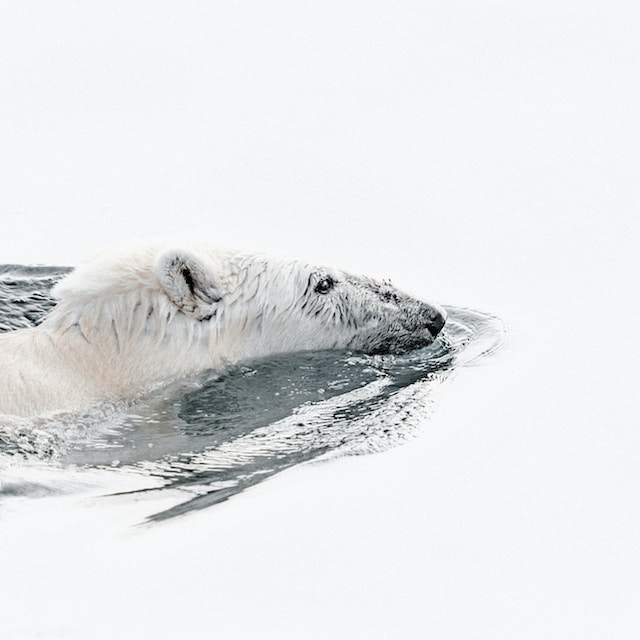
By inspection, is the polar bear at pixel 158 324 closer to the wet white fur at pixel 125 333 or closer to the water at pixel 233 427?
the wet white fur at pixel 125 333

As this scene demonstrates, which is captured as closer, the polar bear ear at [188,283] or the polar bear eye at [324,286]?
the polar bear ear at [188,283]

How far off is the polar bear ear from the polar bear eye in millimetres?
758

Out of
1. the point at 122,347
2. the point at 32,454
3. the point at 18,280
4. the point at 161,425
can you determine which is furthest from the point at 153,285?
the point at 18,280

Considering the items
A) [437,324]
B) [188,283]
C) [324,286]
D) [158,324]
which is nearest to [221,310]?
[188,283]

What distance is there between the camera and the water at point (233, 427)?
6.33 metres

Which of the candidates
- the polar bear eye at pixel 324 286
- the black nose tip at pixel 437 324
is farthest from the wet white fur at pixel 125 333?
the black nose tip at pixel 437 324

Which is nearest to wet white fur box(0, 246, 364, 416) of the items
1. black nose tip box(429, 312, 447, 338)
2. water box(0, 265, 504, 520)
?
water box(0, 265, 504, 520)

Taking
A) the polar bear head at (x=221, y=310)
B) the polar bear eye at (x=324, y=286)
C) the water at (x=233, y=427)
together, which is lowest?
the water at (x=233, y=427)

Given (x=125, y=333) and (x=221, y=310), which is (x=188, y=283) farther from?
(x=125, y=333)

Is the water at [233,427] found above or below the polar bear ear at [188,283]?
below

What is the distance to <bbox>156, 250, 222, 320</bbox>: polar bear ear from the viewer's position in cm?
724

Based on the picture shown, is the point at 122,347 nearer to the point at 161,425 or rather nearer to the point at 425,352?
the point at 161,425

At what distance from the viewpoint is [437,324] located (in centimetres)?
844

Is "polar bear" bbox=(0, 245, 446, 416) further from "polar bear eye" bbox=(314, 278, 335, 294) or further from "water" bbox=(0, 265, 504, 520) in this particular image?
"water" bbox=(0, 265, 504, 520)
